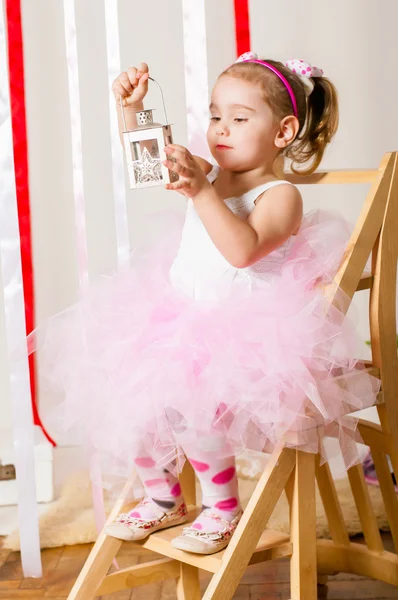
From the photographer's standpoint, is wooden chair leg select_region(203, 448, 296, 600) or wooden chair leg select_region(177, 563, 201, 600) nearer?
wooden chair leg select_region(203, 448, 296, 600)

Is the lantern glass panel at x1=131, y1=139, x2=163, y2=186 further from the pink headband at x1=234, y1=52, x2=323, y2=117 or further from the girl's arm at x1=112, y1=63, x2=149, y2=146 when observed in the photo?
the pink headband at x1=234, y1=52, x2=323, y2=117

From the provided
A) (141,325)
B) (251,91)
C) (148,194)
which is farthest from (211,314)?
(148,194)

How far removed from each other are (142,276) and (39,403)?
947mm

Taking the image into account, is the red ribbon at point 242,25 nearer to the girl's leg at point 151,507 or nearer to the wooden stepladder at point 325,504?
the wooden stepladder at point 325,504

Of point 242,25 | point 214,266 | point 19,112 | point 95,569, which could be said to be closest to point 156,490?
point 95,569

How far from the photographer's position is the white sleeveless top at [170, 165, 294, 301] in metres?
1.47

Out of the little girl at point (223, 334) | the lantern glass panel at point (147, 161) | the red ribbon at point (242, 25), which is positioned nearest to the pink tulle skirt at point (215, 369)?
the little girl at point (223, 334)

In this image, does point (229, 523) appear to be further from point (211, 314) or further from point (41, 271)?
point (41, 271)

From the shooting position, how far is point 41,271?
242cm

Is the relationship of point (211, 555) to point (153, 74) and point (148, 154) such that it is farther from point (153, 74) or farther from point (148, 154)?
point (153, 74)

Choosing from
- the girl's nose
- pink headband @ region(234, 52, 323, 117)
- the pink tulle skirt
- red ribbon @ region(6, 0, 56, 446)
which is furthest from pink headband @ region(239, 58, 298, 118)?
red ribbon @ region(6, 0, 56, 446)

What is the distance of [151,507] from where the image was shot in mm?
1483

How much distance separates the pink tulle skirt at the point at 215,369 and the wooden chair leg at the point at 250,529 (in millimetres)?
41

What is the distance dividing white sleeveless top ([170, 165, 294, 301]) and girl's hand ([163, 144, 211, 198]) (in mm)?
146
